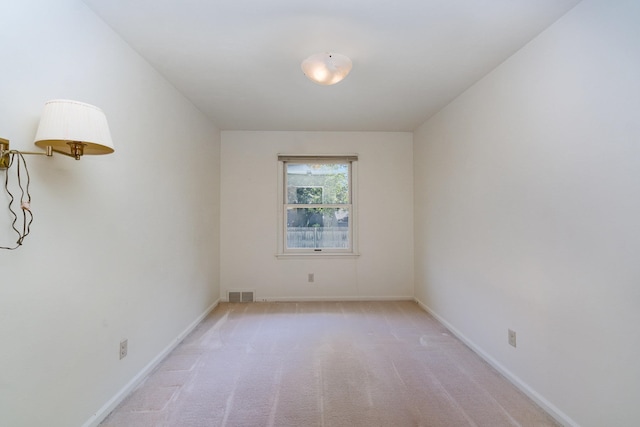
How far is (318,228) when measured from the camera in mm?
4344

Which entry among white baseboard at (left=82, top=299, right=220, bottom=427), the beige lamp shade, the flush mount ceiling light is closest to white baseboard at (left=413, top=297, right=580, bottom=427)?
the flush mount ceiling light

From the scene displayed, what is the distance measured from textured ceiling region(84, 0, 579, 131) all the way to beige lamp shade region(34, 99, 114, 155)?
0.81m

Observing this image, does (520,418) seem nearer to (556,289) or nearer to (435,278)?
(556,289)

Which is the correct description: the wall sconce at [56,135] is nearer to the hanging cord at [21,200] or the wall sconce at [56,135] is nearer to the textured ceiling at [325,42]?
the hanging cord at [21,200]

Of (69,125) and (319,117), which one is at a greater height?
(319,117)

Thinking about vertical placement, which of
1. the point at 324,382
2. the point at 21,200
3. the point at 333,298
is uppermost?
the point at 21,200

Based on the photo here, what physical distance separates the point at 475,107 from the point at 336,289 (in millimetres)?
2818

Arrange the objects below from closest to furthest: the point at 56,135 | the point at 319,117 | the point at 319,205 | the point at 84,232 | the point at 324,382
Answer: the point at 56,135, the point at 84,232, the point at 324,382, the point at 319,117, the point at 319,205

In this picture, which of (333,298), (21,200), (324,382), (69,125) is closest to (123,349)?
(21,200)

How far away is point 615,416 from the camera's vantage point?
147 cm

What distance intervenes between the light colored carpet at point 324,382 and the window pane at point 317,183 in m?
1.77

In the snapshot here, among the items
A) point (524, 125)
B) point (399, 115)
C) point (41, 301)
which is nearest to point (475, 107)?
point (524, 125)

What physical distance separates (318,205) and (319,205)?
0.02m

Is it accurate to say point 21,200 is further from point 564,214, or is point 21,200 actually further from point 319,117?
point 319,117
